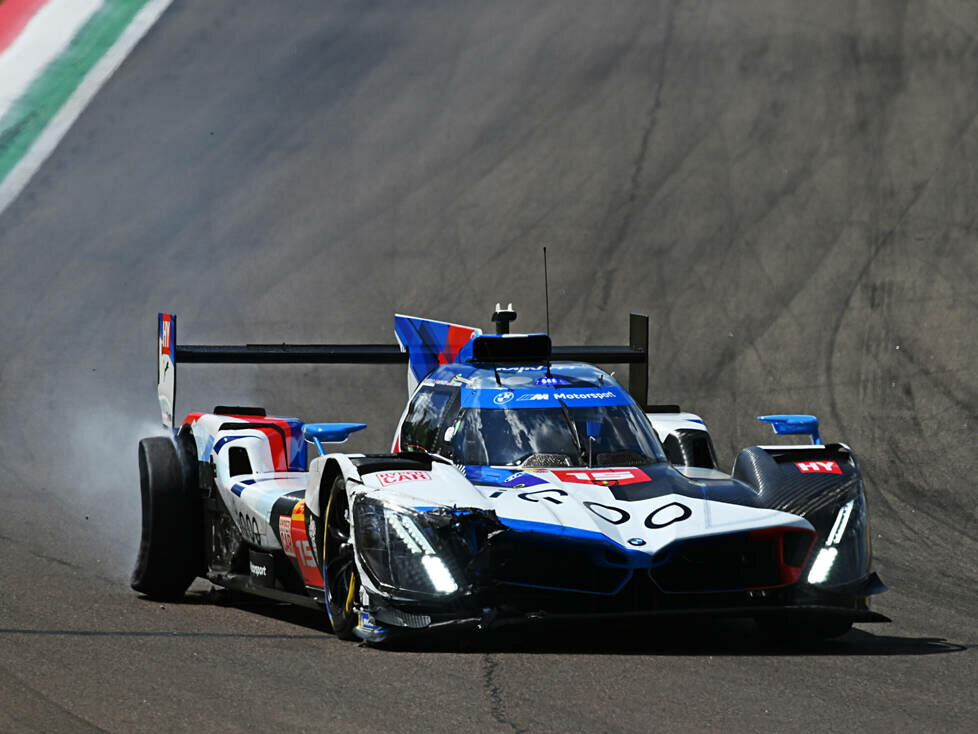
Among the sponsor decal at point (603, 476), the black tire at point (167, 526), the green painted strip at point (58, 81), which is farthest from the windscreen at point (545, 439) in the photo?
the green painted strip at point (58, 81)

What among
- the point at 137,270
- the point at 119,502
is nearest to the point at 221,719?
the point at 119,502

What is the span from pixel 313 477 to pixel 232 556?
1.69 m

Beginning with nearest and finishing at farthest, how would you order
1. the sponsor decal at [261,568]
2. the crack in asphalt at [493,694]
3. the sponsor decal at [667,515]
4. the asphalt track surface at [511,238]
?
the crack in asphalt at [493,694]
the sponsor decal at [667,515]
the sponsor decal at [261,568]
the asphalt track surface at [511,238]

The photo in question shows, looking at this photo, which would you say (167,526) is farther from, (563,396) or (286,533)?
(563,396)

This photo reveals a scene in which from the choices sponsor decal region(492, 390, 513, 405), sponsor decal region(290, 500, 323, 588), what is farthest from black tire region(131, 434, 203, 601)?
sponsor decal region(492, 390, 513, 405)

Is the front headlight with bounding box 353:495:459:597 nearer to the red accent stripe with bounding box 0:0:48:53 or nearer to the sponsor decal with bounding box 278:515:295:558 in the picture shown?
the sponsor decal with bounding box 278:515:295:558

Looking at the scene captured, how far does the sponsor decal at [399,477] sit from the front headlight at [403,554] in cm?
16

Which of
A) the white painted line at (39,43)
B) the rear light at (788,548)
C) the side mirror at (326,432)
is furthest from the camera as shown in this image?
the white painted line at (39,43)

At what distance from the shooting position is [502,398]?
8.00m

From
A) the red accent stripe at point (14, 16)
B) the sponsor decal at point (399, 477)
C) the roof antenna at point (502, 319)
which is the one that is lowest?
the sponsor decal at point (399, 477)

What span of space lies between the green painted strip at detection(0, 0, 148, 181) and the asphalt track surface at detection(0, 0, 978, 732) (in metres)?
0.50

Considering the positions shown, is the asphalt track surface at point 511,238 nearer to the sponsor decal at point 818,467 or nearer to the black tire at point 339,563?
the black tire at point 339,563

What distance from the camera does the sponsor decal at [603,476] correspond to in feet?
24.2

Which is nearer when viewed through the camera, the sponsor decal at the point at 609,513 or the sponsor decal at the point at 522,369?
the sponsor decal at the point at 609,513
